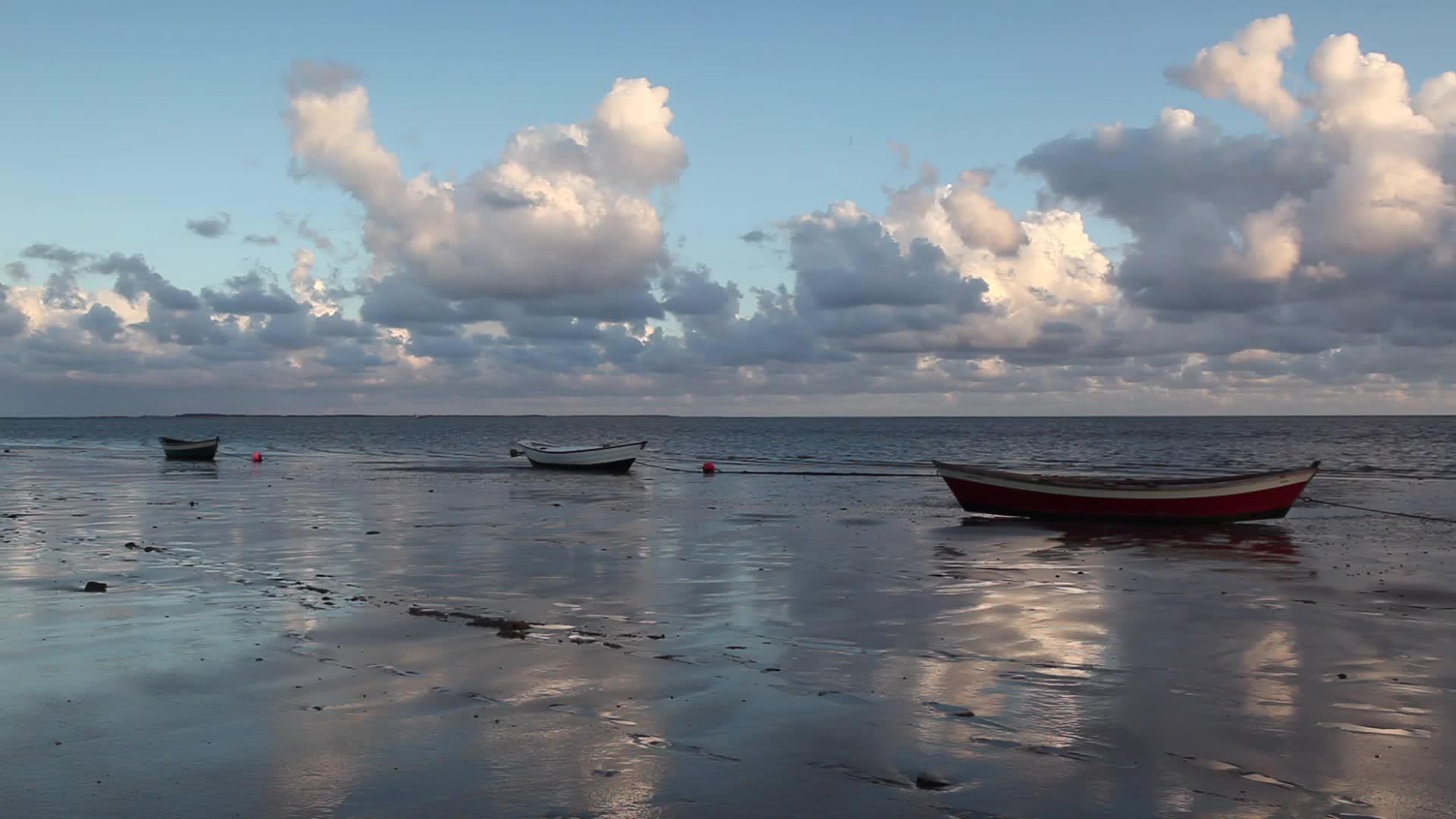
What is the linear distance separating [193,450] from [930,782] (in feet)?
251

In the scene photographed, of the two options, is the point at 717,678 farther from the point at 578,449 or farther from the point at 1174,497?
the point at 578,449

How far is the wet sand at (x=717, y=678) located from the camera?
855 centimetres

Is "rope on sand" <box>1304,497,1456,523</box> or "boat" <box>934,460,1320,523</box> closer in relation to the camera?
"boat" <box>934,460,1320,523</box>

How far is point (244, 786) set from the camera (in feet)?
27.8

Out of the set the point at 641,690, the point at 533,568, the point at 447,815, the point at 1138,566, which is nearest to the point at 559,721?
the point at 641,690

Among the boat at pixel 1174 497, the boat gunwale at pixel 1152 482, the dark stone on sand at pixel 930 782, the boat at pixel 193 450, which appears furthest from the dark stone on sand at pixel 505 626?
the boat at pixel 193 450

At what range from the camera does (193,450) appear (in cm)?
7531

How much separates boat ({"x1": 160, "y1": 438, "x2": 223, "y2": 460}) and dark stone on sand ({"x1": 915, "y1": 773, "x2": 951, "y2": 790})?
74925mm

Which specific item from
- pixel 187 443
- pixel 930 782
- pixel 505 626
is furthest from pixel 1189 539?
pixel 187 443

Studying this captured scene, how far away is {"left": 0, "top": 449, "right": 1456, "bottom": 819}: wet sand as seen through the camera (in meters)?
8.55

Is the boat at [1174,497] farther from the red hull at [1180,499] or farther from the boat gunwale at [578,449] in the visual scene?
the boat gunwale at [578,449]

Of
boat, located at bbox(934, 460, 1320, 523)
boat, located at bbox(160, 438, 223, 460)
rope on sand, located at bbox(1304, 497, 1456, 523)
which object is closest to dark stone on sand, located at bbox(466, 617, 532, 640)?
boat, located at bbox(934, 460, 1320, 523)

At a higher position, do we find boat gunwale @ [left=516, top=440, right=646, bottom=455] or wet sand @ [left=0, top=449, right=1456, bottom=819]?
boat gunwale @ [left=516, top=440, right=646, bottom=455]

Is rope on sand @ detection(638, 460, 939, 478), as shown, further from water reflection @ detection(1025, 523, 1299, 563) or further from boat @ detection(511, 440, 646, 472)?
water reflection @ detection(1025, 523, 1299, 563)
